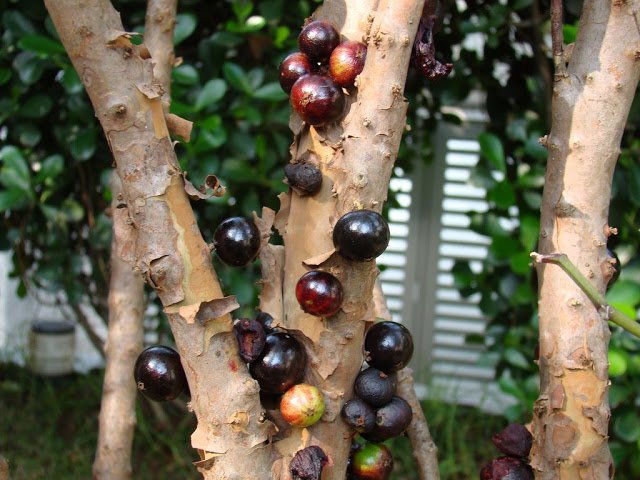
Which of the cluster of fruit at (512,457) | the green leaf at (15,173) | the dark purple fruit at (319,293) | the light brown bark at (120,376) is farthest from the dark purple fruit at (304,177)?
the green leaf at (15,173)

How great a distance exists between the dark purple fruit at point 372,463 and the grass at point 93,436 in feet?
5.18

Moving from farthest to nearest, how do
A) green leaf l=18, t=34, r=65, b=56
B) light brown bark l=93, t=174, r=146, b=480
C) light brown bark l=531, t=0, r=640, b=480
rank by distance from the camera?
green leaf l=18, t=34, r=65, b=56 → light brown bark l=93, t=174, r=146, b=480 → light brown bark l=531, t=0, r=640, b=480

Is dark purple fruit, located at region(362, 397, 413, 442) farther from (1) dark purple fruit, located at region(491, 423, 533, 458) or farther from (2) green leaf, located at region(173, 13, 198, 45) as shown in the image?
(2) green leaf, located at region(173, 13, 198, 45)

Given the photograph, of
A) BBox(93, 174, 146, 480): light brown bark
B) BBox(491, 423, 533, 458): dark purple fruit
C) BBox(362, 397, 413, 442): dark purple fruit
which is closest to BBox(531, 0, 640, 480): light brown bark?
BBox(491, 423, 533, 458): dark purple fruit

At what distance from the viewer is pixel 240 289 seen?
2.19m

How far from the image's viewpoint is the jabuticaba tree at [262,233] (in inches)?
35.5

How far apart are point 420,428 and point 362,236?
0.44m

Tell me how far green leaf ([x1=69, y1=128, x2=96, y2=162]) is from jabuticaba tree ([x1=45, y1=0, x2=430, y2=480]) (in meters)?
1.25

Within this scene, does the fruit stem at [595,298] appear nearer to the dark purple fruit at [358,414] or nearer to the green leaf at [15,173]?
the dark purple fruit at [358,414]

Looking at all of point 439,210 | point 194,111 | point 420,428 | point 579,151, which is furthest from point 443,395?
point 579,151

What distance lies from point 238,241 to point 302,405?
0.25 m

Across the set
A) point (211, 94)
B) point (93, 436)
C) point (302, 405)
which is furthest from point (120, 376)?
point (93, 436)

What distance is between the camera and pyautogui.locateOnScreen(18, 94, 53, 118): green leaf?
218 centimetres

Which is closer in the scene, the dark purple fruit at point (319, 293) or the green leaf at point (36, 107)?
the dark purple fruit at point (319, 293)
